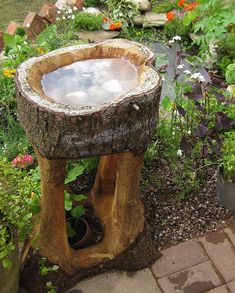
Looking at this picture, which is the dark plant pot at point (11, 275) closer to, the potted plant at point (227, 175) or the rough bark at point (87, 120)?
the rough bark at point (87, 120)

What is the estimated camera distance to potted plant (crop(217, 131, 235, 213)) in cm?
331

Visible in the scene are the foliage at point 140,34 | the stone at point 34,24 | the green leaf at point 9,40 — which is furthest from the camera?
the foliage at point 140,34

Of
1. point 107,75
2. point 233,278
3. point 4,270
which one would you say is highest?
point 107,75

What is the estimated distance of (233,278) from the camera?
3.18 m

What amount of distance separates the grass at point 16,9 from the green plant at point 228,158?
146 inches

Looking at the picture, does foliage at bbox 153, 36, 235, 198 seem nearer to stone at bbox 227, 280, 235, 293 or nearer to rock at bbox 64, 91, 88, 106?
stone at bbox 227, 280, 235, 293

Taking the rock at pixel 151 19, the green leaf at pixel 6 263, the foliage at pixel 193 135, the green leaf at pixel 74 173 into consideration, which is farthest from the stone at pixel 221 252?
the rock at pixel 151 19

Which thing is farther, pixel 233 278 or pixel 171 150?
pixel 171 150

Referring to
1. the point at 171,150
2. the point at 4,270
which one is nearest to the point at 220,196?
the point at 171,150

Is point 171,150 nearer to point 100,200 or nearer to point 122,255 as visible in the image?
point 100,200

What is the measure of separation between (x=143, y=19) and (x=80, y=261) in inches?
146

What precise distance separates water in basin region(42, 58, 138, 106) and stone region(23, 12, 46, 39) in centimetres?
266

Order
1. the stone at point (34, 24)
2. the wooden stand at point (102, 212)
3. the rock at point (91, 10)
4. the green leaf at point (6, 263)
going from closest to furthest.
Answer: the green leaf at point (6, 263)
the wooden stand at point (102, 212)
the stone at point (34, 24)
the rock at point (91, 10)

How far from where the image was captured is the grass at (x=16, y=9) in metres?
6.24
